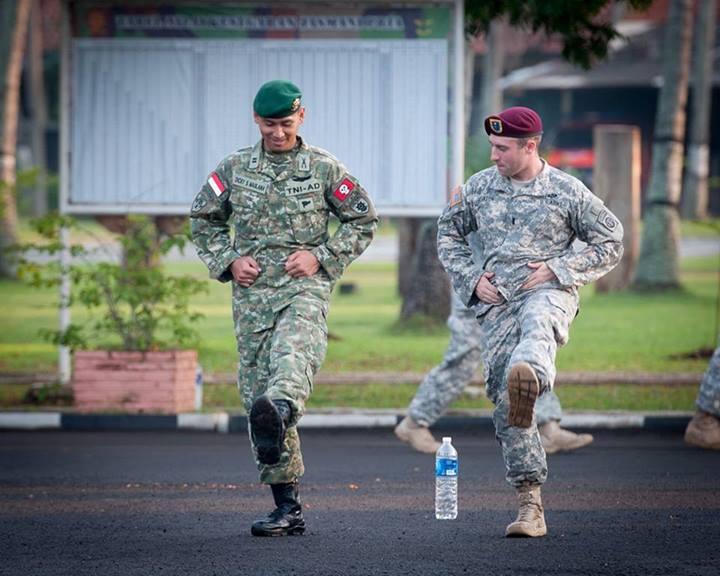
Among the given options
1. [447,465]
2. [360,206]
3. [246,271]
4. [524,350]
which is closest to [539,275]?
[524,350]

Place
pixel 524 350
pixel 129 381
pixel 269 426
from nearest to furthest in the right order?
pixel 269 426
pixel 524 350
pixel 129 381

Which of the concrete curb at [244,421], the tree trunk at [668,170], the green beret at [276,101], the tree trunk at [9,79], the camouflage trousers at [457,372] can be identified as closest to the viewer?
the green beret at [276,101]

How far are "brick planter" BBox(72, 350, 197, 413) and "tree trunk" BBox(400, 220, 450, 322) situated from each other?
212 inches

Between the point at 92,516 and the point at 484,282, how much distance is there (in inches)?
92.4

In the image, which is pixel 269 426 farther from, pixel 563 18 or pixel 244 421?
pixel 563 18

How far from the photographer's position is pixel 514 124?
303 inches

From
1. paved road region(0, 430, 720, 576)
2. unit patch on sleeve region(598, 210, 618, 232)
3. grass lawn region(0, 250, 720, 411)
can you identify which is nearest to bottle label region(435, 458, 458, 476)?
paved road region(0, 430, 720, 576)

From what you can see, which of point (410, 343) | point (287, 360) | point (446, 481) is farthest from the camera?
point (410, 343)

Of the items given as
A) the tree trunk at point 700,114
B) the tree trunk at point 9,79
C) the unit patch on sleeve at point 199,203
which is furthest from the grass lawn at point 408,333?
the tree trunk at point 700,114

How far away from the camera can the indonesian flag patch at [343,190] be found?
7.74 meters

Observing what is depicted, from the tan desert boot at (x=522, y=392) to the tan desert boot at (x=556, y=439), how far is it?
12.4ft

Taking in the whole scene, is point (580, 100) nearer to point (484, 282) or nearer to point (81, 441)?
point (81, 441)

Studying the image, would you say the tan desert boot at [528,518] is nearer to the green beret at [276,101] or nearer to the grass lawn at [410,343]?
the green beret at [276,101]

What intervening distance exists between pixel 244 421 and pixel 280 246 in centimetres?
503
